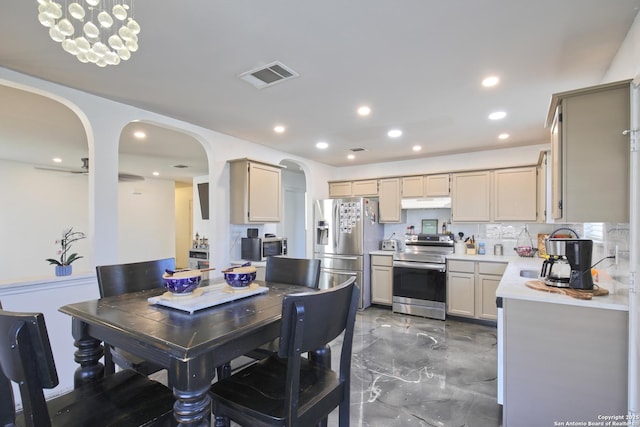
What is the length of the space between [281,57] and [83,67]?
4.56 ft

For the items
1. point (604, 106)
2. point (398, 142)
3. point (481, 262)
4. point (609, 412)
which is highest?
point (398, 142)

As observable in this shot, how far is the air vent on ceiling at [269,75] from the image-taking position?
7.04 feet

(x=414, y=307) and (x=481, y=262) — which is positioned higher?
(x=481, y=262)

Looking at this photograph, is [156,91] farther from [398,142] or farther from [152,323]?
[398,142]

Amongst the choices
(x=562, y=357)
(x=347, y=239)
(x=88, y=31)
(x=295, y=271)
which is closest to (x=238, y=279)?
(x=295, y=271)

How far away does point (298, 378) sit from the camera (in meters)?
1.14

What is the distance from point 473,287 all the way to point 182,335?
393cm

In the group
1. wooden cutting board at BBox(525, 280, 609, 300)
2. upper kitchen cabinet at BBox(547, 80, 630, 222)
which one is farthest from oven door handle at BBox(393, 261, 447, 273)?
upper kitchen cabinet at BBox(547, 80, 630, 222)

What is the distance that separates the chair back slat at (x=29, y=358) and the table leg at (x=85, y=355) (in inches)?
22.5

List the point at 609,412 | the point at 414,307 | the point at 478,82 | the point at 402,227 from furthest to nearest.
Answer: the point at 402,227 → the point at 414,307 → the point at 478,82 → the point at 609,412

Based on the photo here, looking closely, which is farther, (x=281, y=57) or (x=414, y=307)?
(x=414, y=307)

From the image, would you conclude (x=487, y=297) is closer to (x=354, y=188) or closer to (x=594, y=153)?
(x=354, y=188)

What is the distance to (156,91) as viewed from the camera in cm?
252

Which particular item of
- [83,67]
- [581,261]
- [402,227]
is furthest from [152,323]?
[402,227]
